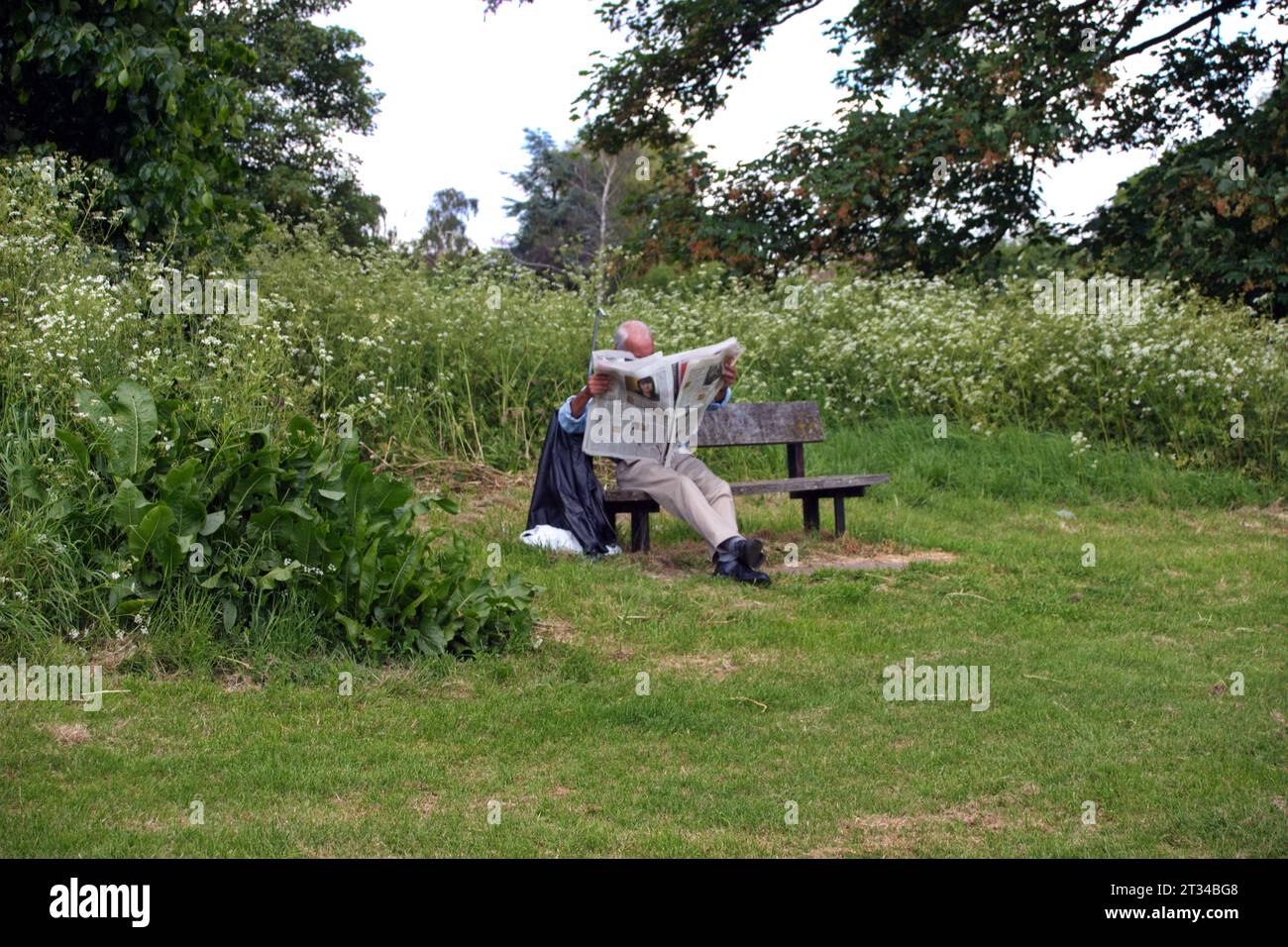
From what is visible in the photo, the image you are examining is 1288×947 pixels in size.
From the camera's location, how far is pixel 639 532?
28.3 ft

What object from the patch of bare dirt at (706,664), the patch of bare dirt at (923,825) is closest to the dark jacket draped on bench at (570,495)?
the patch of bare dirt at (706,664)

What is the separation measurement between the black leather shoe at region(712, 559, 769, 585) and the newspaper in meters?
0.85

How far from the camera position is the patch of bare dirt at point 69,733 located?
5.04m

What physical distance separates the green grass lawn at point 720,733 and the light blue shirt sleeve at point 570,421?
80 centimetres

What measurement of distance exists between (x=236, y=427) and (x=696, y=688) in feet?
7.87

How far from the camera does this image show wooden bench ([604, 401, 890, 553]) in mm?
8898

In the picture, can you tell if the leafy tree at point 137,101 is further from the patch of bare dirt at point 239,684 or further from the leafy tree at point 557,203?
the leafy tree at point 557,203

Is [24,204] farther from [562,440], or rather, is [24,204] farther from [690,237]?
[690,237]

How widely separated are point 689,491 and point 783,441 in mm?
1630

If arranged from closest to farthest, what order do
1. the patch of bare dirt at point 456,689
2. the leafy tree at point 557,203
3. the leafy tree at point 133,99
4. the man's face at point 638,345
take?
the patch of bare dirt at point 456,689 → the man's face at point 638,345 → the leafy tree at point 133,99 → the leafy tree at point 557,203

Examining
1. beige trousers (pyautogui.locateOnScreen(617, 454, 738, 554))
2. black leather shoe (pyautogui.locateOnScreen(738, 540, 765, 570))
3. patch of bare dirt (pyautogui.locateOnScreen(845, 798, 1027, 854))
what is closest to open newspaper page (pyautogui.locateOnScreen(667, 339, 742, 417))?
beige trousers (pyautogui.locateOnScreen(617, 454, 738, 554))

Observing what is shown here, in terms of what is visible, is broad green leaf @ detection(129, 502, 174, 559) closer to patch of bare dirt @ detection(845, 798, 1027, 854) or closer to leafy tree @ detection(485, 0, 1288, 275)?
patch of bare dirt @ detection(845, 798, 1027, 854)

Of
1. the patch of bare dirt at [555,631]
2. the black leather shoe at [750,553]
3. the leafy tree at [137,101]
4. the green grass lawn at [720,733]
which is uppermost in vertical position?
the leafy tree at [137,101]

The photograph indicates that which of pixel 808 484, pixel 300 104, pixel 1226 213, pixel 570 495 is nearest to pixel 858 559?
pixel 808 484
